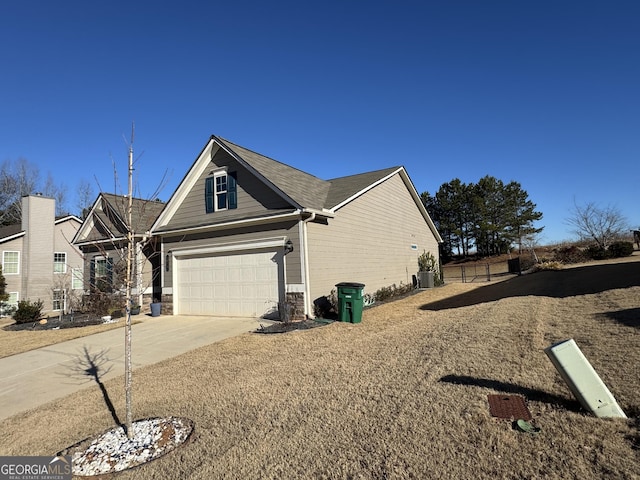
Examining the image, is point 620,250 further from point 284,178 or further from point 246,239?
point 246,239

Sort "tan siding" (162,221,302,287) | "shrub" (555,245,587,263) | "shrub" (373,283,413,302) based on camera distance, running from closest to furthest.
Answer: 1. "tan siding" (162,221,302,287)
2. "shrub" (373,283,413,302)
3. "shrub" (555,245,587,263)

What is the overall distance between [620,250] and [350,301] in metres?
24.8

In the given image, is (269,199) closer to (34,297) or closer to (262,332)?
(262,332)

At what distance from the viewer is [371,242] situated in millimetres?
14945

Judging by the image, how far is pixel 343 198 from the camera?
13.2 meters

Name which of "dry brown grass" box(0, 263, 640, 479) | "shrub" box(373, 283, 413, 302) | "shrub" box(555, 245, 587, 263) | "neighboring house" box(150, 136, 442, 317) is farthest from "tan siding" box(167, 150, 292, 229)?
"shrub" box(555, 245, 587, 263)

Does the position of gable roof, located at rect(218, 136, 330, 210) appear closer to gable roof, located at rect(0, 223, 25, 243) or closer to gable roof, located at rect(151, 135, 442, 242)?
gable roof, located at rect(151, 135, 442, 242)

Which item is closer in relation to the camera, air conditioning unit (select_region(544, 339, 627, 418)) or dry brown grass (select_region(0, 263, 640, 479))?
dry brown grass (select_region(0, 263, 640, 479))

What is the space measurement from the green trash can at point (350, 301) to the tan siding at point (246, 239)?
136cm

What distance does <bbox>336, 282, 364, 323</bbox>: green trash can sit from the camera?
10234 millimetres

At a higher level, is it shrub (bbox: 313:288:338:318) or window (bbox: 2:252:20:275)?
window (bbox: 2:252:20:275)

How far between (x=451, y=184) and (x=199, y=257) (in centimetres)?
3890

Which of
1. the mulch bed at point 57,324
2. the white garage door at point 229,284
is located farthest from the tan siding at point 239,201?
the mulch bed at point 57,324

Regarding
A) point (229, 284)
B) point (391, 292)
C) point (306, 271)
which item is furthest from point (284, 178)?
point (391, 292)
